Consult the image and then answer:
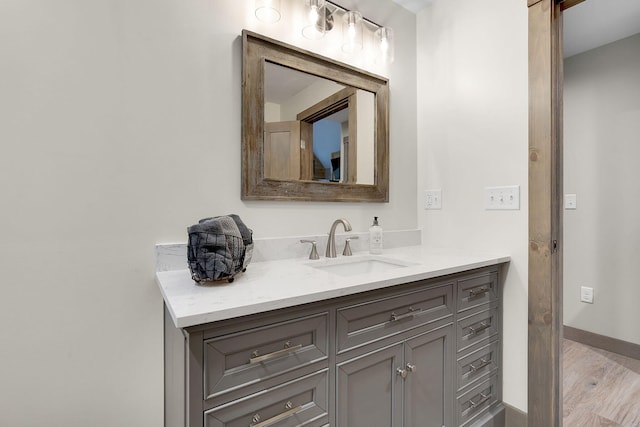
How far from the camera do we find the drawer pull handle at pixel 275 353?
2.52ft

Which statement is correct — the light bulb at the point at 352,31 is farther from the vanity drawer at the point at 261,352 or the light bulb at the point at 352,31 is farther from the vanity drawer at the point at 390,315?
the vanity drawer at the point at 261,352

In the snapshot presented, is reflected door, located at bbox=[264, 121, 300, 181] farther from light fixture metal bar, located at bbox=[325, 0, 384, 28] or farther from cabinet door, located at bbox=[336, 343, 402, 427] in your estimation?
cabinet door, located at bbox=[336, 343, 402, 427]

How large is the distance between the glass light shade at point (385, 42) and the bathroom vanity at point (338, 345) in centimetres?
113

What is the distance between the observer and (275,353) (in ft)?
2.60

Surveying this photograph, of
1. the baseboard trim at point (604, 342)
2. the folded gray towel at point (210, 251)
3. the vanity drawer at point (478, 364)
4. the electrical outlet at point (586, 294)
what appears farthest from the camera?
the electrical outlet at point (586, 294)

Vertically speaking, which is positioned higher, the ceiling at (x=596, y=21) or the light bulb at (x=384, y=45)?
the ceiling at (x=596, y=21)

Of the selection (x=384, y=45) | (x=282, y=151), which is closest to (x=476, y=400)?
(x=282, y=151)

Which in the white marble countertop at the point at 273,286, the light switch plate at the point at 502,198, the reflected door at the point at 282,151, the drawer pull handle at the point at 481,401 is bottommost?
the drawer pull handle at the point at 481,401

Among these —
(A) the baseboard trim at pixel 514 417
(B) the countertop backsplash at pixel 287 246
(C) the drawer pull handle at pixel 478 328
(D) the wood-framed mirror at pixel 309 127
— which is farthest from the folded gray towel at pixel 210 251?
(A) the baseboard trim at pixel 514 417

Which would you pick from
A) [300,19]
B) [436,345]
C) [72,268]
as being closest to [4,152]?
[72,268]

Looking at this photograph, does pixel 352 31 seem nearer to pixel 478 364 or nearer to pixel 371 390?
pixel 371 390

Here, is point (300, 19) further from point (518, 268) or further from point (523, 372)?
point (523, 372)

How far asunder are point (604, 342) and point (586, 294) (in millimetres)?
358

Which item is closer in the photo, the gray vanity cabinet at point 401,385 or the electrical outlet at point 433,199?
the gray vanity cabinet at point 401,385
